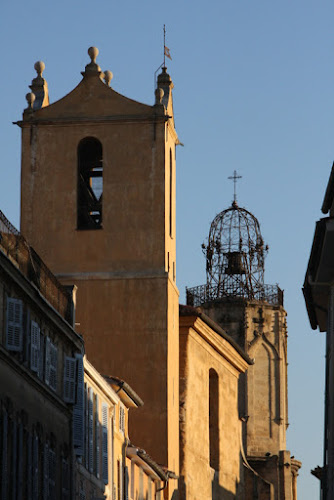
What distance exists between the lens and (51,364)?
118 ft

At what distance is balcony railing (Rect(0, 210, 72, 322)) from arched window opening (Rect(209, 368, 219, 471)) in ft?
72.3

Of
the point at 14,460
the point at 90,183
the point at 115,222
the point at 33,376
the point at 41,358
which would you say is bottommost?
the point at 14,460

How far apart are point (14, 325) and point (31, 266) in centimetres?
299

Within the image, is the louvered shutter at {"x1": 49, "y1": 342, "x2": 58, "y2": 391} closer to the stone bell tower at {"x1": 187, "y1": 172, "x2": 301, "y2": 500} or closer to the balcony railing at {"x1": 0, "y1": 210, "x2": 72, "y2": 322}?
the balcony railing at {"x1": 0, "y1": 210, "x2": 72, "y2": 322}

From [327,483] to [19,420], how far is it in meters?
5.56

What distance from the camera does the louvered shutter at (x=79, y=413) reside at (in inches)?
1503

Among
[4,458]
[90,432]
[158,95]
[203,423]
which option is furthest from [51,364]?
[203,423]

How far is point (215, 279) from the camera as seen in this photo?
7956cm

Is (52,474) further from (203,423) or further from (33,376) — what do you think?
(203,423)

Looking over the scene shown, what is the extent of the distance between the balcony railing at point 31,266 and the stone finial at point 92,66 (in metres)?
16.1

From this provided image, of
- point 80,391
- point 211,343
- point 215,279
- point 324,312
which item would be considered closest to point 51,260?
point 211,343

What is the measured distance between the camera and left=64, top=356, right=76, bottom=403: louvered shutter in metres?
37.4

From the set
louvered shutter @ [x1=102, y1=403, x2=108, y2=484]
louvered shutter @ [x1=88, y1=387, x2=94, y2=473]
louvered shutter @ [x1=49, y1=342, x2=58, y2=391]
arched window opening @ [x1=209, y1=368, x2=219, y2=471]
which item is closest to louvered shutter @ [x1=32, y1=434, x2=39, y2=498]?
louvered shutter @ [x1=49, y1=342, x2=58, y2=391]

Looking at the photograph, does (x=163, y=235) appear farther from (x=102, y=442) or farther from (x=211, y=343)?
(x=102, y=442)
